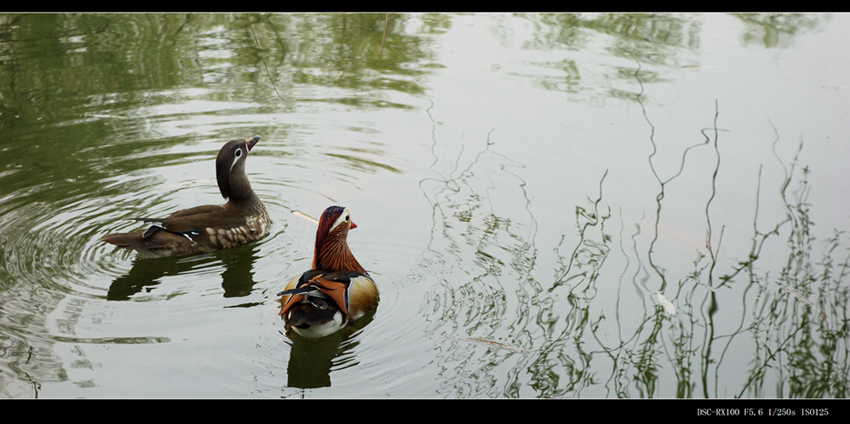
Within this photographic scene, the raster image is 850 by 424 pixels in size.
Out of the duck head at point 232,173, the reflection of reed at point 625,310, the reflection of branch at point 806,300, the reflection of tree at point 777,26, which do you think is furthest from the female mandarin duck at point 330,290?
the reflection of tree at point 777,26

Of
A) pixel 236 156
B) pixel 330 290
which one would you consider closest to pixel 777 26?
pixel 236 156

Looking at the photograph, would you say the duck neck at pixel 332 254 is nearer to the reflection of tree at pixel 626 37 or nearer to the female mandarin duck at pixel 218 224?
the female mandarin duck at pixel 218 224

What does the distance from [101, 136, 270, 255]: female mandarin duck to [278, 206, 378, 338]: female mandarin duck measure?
1.02 metres

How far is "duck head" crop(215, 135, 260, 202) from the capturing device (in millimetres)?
6184

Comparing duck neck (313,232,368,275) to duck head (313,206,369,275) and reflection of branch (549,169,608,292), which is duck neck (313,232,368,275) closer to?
duck head (313,206,369,275)

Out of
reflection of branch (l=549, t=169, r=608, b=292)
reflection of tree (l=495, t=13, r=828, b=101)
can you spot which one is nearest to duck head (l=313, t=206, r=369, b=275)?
reflection of branch (l=549, t=169, r=608, b=292)

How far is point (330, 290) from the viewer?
4.74 metres

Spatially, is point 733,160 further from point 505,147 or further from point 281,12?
point 281,12

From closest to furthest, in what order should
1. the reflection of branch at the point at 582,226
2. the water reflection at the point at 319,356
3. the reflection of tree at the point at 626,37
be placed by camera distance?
1. the water reflection at the point at 319,356
2. the reflection of branch at the point at 582,226
3. the reflection of tree at the point at 626,37

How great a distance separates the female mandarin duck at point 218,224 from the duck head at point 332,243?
3.50 ft

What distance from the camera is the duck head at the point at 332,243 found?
5180mm

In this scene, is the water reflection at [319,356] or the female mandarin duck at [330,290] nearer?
the water reflection at [319,356]

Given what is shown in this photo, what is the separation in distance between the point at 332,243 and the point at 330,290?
558 mm

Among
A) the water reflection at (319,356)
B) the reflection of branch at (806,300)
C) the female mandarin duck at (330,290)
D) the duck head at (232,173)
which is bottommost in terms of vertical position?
the reflection of branch at (806,300)
